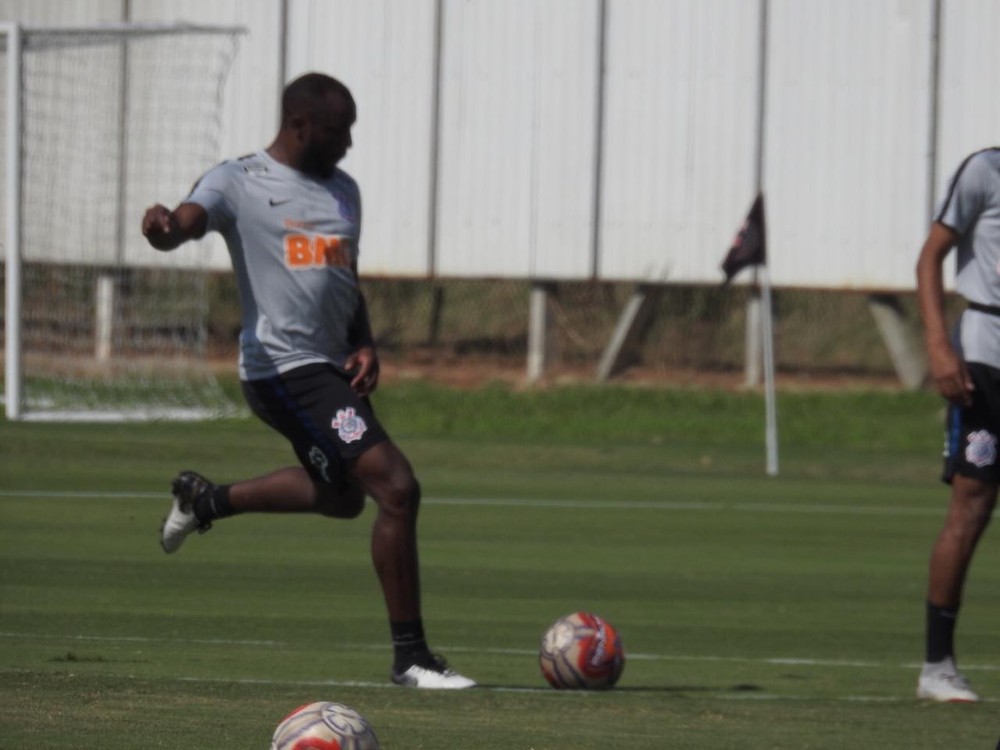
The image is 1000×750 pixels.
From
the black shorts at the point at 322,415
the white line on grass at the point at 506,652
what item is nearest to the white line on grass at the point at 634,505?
the white line on grass at the point at 506,652

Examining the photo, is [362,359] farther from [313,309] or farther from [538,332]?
[538,332]

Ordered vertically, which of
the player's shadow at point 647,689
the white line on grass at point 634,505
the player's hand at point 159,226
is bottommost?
the white line on grass at point 634,505

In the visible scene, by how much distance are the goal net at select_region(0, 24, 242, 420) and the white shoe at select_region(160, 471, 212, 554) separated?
37.6ft

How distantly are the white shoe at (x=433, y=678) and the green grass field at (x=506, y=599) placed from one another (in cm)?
11

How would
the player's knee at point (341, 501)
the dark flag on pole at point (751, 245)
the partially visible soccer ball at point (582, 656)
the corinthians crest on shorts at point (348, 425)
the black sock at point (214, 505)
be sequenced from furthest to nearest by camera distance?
the dark flag on pole at point (751, 245) < the black sock at point (214, 505) < the player's knee at point (341, 501) < the corinthians crest on shorts at point (348, 425) < the partially visible soccer ball at point (582, 656)

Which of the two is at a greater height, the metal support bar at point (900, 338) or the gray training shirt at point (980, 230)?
the gray training shirt at point (980, 230)

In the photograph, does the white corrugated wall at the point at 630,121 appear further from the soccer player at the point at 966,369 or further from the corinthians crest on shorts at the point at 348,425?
the corinthians crest on shorts at the point at 348,425

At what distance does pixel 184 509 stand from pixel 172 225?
68.7 inches

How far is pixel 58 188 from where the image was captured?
2164 cm

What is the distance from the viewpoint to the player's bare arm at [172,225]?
7.39m

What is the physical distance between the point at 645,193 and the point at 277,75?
4.79 m

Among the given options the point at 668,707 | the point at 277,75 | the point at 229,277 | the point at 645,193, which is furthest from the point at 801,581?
the point at 229,277

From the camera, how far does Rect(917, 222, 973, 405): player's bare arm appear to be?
7551 millimetres

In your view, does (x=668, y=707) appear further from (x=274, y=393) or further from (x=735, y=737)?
(x=274, y=393)
